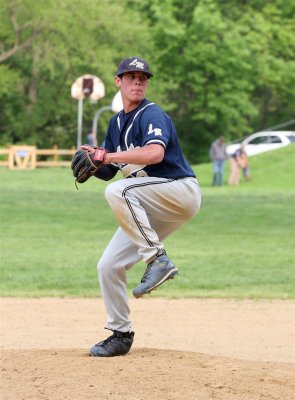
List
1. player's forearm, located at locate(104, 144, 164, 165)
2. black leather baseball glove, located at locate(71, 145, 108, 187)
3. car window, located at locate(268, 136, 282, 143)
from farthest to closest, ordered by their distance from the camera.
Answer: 1. car window, located at locate(268, 136, 282, 143)
2. black leather baseball glove, located at locate(71, 145, 108, 187)
3. player's forearm, located at locate(104, 144, 164, 165)

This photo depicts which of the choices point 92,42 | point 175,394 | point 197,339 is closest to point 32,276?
point 197,339

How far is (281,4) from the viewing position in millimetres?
63250

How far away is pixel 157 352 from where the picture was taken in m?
7.34

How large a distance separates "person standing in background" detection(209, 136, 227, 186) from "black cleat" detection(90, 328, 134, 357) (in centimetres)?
2827

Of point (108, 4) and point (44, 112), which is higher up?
point (108, 4)

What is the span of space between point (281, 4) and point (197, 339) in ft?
183

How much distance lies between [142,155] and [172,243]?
493 inches

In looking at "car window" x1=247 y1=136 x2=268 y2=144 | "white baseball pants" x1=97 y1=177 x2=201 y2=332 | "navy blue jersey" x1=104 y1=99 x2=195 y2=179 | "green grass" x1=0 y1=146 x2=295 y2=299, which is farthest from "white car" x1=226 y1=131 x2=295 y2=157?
"navy blue jersey" x1=104 y1=99 x2=195 y2=179

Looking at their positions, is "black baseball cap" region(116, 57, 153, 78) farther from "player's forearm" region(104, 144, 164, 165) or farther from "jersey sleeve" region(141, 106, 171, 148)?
"player's forearm" region(104, 144, 164, 165)

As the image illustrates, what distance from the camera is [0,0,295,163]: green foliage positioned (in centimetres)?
5122

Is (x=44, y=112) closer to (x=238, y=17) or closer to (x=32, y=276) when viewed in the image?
(x=238, y=17)

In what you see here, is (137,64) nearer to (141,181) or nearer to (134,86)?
(134,86)

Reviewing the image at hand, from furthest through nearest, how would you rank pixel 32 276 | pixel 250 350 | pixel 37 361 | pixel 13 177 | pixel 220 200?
1. pixel 13 177
2. pixel 220 200
3. pixel 32 276
4. pixel 250 350
5. pixel 37 361

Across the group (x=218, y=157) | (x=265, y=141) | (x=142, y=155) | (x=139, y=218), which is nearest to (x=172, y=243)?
(x=139, y=218)
